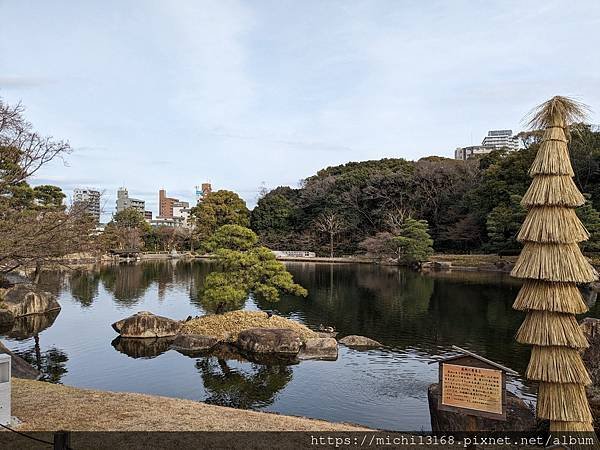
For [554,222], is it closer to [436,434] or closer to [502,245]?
[436,434]

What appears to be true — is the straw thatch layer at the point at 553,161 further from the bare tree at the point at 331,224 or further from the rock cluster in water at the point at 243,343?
the bare tree at the point at 331,224

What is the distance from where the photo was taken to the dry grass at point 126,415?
7.17 meters

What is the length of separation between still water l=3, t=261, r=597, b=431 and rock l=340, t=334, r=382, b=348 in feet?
1.40

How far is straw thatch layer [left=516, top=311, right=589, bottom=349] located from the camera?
6.61m

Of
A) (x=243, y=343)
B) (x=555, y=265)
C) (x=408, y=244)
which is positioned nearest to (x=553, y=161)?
(x=555, y=265)

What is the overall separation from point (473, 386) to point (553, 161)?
10.2 feet

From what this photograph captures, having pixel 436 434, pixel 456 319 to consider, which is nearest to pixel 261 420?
pixel 436 434

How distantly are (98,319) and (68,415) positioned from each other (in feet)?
47.3

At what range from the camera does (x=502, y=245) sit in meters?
41.0

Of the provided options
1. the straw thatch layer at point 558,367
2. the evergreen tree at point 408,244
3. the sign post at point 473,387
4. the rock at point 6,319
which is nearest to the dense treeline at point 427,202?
the evergreen tree at point 408,244

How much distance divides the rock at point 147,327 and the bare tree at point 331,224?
38.2 metres

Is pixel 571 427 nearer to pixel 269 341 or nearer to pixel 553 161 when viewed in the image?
pixel 553 161

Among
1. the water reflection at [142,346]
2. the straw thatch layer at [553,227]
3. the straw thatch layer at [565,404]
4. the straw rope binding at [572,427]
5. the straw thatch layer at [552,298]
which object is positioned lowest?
the water reflection at [142,346]

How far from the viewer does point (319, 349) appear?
49.6 ft
